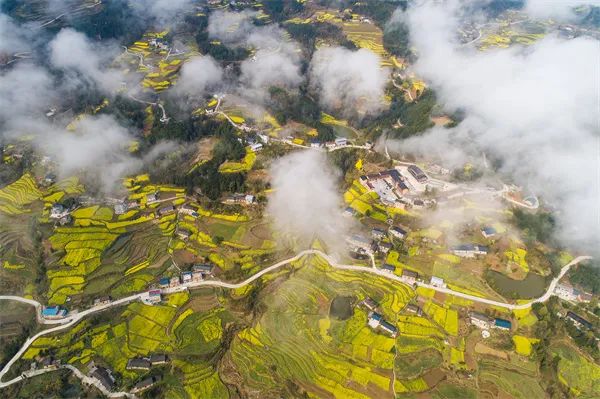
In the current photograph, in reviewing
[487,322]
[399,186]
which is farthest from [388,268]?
[399,186]

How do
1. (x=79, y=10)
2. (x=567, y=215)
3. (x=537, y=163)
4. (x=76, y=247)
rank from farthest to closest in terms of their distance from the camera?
(x=79, y=10) → (x=537, y=163) → (x=567, y=215) → (x=76, y=247)

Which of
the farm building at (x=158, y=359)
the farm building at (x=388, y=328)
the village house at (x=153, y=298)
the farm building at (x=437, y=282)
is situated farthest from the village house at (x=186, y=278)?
the farm building at (x=437, y=282)

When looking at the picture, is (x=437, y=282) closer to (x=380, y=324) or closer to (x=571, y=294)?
(x=380, y=324)

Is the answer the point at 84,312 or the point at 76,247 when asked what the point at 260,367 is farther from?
the point at 76,247

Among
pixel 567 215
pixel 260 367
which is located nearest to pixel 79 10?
pixel 260 367

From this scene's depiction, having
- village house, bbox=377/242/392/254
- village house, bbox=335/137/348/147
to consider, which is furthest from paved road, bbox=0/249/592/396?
village house, bbox=335/137/348/147

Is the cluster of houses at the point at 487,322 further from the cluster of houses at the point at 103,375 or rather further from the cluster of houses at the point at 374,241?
the cluster of houses at the point at 103,375
